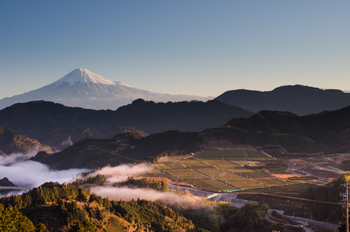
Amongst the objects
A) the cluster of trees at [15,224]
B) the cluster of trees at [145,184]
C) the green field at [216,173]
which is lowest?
the green field at [216,173]

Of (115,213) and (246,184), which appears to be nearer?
(115,213)

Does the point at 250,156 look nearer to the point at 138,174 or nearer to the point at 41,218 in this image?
the point at 138,174

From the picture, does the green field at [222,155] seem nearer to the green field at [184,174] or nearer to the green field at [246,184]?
the green field at [184,174]

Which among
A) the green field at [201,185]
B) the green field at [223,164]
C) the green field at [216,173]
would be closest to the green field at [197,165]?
the green field at [223,164]

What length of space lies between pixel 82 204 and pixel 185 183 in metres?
68.2

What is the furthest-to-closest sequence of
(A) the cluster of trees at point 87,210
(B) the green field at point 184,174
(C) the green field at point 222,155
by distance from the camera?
(C) the green field at point 222,155, (B) the green field at point 184,174, (A) the cluster of trees at point 87,210

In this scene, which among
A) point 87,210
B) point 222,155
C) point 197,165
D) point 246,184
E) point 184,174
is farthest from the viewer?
point 222,155

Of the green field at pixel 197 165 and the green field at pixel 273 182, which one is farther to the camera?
the green field at pixel 197 165

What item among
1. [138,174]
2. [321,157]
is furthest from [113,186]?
[321,157]

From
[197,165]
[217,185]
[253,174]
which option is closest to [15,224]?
[217,185]

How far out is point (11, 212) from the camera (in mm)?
51906

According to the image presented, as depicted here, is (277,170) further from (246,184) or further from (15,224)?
(15,224)

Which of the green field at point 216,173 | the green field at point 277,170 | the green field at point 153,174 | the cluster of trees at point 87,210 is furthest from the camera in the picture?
the green field at point 277,170

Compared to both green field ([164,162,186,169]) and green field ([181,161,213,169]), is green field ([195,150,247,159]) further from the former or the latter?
green field ([164,162,186,169])
